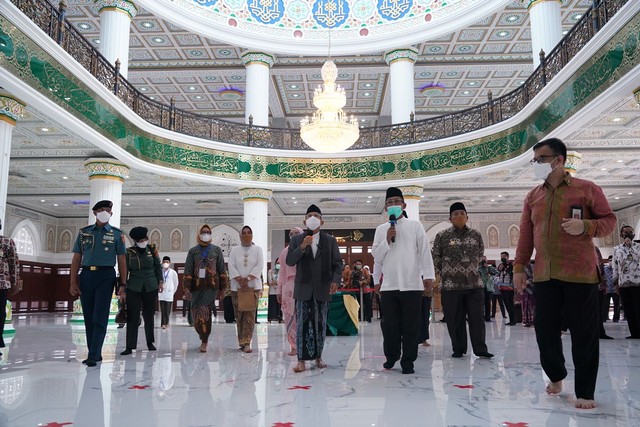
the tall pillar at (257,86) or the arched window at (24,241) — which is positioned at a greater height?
the tall pillar at (257,86)

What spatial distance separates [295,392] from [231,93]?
1321cm

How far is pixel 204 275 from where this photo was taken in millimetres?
4789

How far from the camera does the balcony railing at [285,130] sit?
22.3ft

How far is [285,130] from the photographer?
12242mm

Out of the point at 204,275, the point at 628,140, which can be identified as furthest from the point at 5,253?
the point at 628,140

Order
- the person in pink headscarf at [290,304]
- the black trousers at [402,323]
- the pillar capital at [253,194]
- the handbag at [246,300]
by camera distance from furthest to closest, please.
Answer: the pillar capital at [253,194] < the handbag at [246,300] < the person in pink headscarf at [290,304] < the black trousers at [402,323]

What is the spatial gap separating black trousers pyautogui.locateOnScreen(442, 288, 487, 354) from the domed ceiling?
8673 millimetres

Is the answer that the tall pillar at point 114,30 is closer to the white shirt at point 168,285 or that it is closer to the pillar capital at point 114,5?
the pillar capital at point 114,5

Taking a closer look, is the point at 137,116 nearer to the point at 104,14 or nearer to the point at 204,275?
the point at 104,14

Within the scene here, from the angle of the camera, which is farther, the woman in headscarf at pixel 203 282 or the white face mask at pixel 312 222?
the woman in headscarf at pixel 203 282

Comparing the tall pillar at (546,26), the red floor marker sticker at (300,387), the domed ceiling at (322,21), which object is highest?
the domed ceiling at (322,21)

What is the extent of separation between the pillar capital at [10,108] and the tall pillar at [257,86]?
20.5 feet

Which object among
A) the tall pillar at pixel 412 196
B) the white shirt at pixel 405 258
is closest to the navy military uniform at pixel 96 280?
the white shirt at pixel 405 258

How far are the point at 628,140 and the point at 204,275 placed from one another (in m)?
7.32
